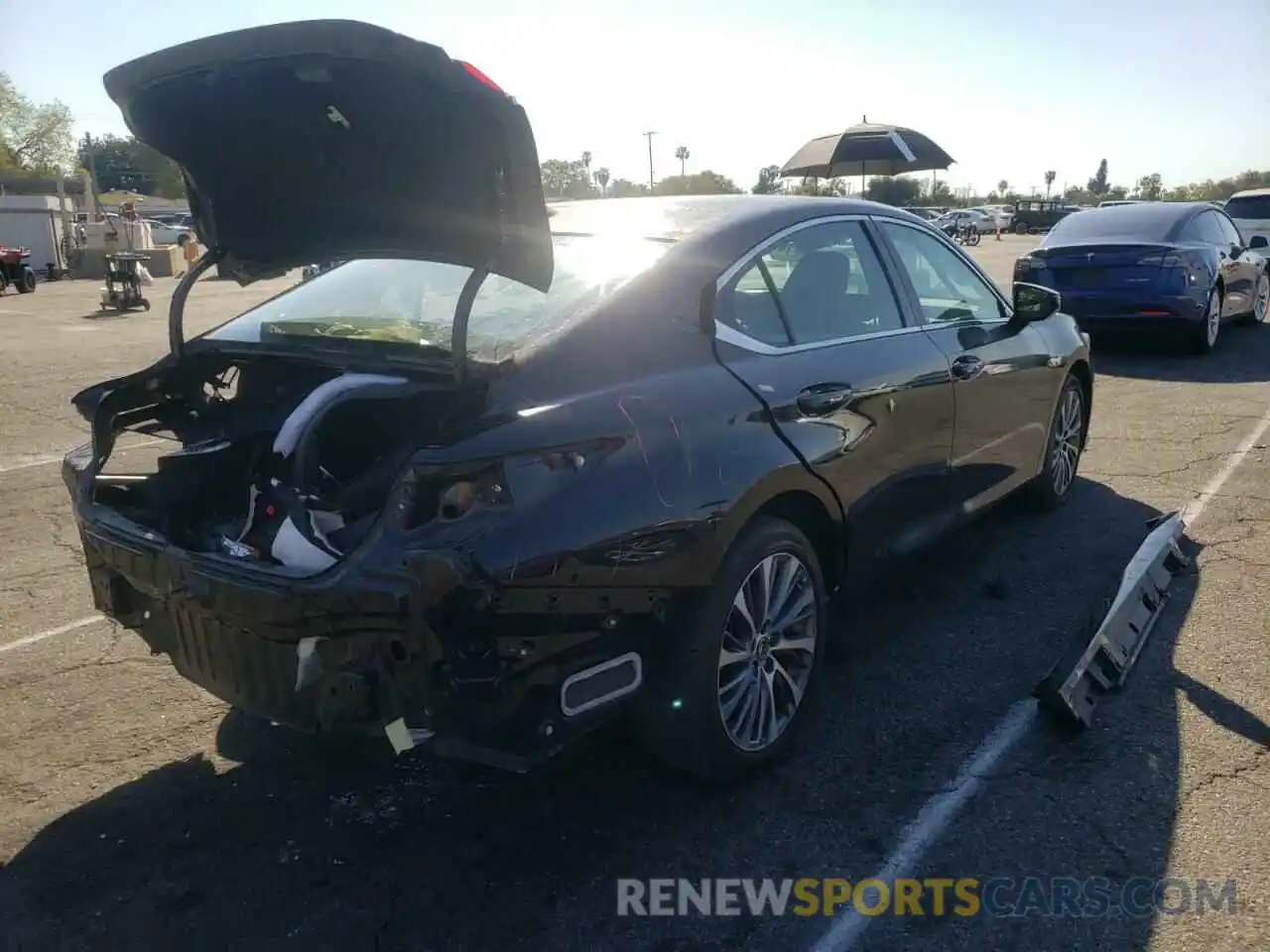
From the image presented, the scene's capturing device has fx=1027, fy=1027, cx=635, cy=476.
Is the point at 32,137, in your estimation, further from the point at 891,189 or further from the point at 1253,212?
the point at 1253,212

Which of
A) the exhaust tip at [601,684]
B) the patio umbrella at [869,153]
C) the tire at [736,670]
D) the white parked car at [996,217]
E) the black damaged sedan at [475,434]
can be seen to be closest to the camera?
the black damaged sedan at [475,434]

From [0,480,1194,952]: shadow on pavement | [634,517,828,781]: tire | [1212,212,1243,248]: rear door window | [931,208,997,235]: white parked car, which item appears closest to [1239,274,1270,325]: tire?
[1212,212,1243,248]: rear door window

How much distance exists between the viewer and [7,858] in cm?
282

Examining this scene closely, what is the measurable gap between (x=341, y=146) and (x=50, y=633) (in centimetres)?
258

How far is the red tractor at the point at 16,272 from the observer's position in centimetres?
2258

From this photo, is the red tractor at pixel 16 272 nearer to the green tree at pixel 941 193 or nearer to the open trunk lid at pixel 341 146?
the open trunk lid at pixel 341 146

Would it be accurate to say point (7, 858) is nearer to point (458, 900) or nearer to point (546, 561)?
point (458, 900)

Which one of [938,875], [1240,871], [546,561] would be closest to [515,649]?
[546,561]

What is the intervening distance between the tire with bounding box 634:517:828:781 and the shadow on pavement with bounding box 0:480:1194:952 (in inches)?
A: 6.1

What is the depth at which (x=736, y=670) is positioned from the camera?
9.99 ft

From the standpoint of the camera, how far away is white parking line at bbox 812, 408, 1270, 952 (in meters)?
2.54

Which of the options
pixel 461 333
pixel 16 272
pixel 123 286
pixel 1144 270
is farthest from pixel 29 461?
pixel 16 272

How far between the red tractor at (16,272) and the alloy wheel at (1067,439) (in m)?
23.6

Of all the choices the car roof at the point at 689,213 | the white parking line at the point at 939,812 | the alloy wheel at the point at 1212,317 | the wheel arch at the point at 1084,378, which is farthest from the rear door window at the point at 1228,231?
the white parking line at the point at 939,812
